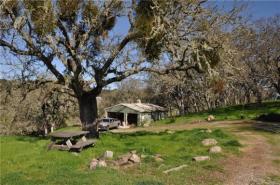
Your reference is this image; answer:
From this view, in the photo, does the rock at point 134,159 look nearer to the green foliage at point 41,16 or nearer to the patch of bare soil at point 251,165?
the patch of bare soil at point 251,165

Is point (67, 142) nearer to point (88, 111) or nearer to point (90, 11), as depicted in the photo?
point (88, 111)

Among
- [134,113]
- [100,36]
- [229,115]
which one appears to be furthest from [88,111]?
[134,113]

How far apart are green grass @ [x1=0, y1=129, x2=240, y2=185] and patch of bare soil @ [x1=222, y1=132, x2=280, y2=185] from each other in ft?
1.42

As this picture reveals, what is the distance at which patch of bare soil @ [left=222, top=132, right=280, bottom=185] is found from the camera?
11523mm

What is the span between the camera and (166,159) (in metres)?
13.9

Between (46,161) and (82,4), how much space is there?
7647 mm

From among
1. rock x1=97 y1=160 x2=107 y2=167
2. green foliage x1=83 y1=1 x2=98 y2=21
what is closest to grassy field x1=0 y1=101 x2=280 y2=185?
rock x1=97 y1=160 x2=107 y2=167

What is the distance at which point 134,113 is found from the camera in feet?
189

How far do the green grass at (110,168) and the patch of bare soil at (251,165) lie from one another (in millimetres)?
434

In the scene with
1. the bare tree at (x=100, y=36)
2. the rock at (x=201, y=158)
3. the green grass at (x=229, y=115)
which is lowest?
the rock at (x=201, y=158)

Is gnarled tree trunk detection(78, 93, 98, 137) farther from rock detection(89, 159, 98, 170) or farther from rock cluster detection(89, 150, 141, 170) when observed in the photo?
rock detection(89, 159, 98, 170)

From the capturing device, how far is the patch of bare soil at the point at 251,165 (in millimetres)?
11523

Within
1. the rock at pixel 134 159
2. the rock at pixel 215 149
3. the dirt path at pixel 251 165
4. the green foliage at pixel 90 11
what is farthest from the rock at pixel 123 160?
the green foliage at pixel 90 11

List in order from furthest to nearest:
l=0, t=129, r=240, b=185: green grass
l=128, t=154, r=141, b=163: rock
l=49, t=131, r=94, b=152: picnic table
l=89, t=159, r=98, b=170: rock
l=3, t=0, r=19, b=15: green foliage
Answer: l=3, t=0, r=19, b=15: green foliage < l=49, t=131, r=94, b=152: picnic table < l=128, t=154, r=141, b=163: rock < l=89, t=159, r=98, b=170: rock < l=0, t=129, r=240, b=185: green grass
